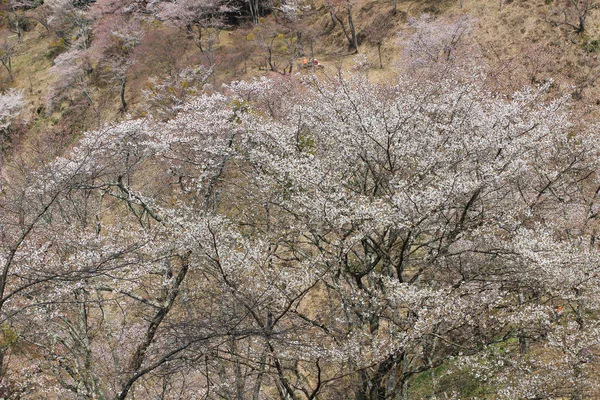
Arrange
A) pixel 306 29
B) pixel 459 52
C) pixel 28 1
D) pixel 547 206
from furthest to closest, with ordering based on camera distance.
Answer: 1. pixel 28 1
2. pixel 306 29
3. pixel 459 52
4. pixel 547 206

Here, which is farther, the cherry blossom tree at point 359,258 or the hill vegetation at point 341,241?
the hill vegetation at point 341,241

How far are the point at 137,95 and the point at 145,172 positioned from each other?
14076mm

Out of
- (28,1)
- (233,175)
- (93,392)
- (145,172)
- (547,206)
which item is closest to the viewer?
(93,392)

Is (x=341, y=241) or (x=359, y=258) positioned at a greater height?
(x=359, y=258)

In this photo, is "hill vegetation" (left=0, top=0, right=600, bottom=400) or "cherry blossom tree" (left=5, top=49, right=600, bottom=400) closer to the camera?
"cherry blossom tree" (left=5, top=49, right=600, bottom=400)

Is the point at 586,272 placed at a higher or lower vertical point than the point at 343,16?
lower

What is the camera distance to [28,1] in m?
50.6

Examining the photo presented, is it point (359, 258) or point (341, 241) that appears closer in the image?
point (341, 241)

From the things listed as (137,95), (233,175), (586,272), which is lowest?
(586,272)

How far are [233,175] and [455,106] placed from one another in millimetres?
10963

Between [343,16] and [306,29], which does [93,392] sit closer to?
[306,29]

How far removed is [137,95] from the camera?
33.6 m

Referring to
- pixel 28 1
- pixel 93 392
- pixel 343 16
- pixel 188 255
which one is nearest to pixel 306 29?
pixel 343 16

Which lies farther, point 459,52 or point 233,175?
point 459,52
